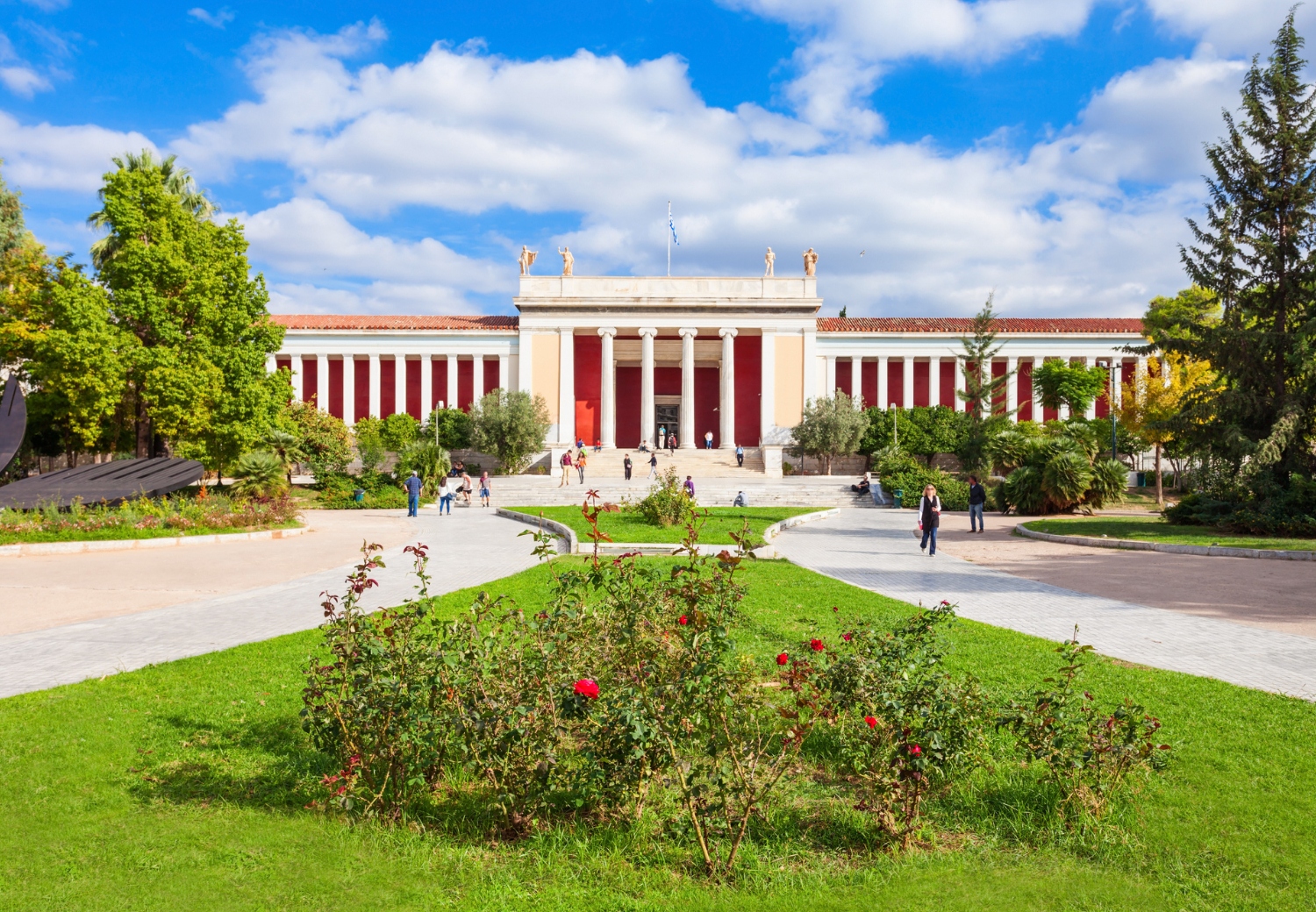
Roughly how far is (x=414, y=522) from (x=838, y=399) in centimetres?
2615

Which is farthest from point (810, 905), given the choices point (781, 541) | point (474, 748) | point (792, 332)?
point (792, 332)

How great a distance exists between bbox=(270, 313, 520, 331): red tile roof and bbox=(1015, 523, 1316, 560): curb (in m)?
39.5

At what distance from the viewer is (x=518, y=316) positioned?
169 feet

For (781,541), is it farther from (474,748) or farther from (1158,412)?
(1158,412)

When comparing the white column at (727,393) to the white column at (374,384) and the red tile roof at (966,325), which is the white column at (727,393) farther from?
the white column at (374,384)

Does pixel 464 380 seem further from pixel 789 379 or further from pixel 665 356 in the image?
pixel 789 379

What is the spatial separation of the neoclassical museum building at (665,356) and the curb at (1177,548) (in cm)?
3128

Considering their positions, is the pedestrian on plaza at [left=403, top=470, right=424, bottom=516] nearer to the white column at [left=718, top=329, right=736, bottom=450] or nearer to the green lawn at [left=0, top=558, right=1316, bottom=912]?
the green lawn at [left=0, top=558, right=1316, bottom=912]

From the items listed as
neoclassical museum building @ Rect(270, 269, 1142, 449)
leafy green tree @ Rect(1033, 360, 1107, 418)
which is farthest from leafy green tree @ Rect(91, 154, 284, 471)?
leafy green tree @ Rect(1033, 360, 1107, 418)

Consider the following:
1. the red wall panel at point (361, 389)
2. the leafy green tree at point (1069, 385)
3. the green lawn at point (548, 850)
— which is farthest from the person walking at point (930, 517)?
the red wall panel at point (361, 389)

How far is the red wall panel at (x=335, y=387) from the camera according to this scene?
172 ft

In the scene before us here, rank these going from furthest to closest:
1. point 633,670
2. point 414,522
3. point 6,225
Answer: point 6,225, point 414,522, point 633,670

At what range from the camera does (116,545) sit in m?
15.0

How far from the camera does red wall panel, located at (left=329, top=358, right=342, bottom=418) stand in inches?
2066
